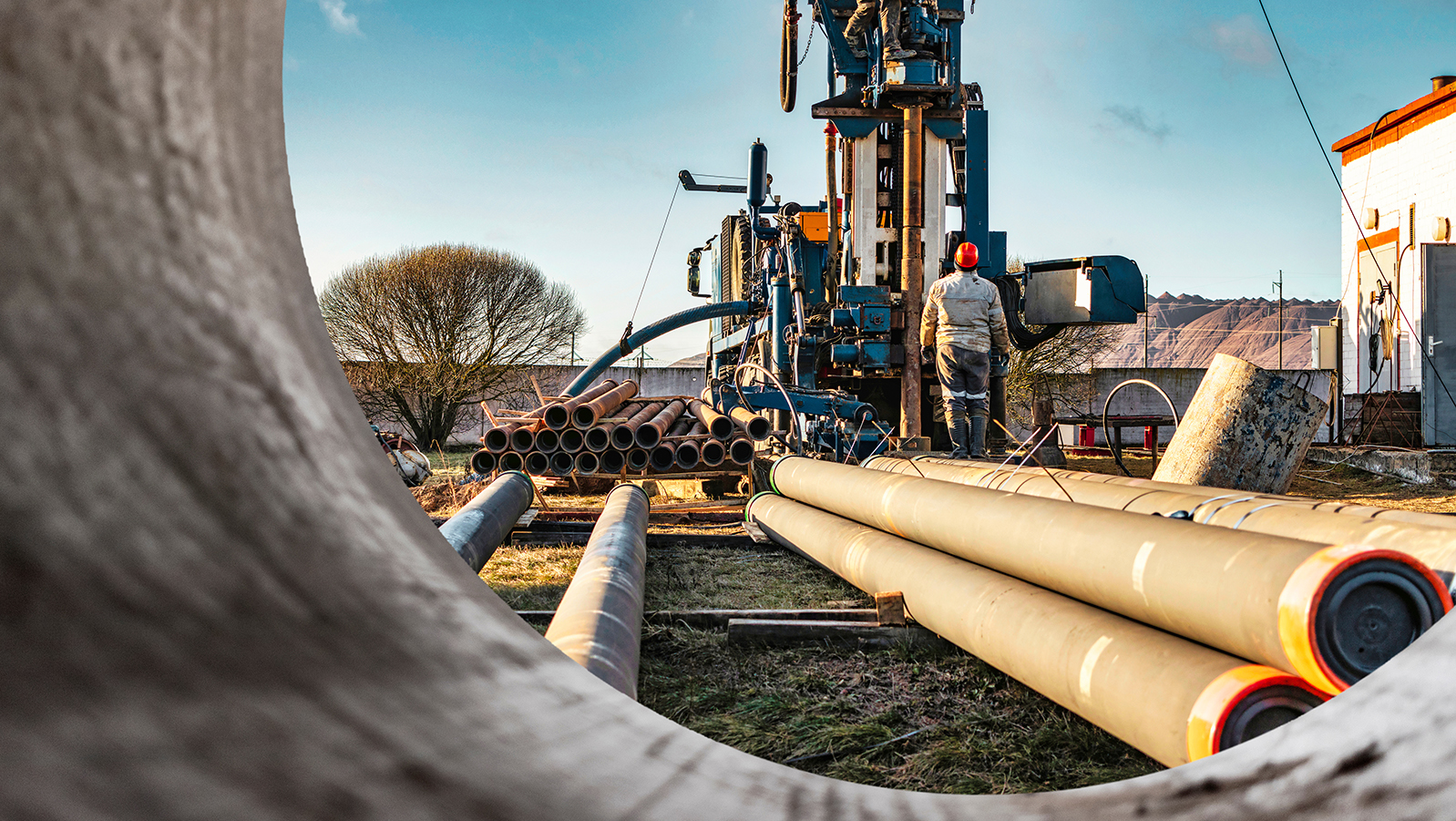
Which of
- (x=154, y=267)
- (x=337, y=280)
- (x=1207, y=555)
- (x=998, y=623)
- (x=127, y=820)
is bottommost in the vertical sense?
(x=998, y=623)

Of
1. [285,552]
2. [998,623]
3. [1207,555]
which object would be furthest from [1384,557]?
[285,552]

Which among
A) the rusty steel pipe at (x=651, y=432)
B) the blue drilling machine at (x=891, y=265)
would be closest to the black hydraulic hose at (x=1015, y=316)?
the blue drilling machine at (x=891, y=265)

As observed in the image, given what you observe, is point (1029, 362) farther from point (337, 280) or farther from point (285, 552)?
point (285, 552)

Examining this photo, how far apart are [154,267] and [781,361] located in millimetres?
8054

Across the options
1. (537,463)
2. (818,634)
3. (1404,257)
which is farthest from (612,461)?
(1404,257)

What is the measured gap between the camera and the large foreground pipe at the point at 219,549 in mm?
362

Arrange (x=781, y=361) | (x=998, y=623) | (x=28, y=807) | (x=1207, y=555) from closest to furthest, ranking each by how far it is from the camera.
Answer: (x=28, y=807) < (x=1207, y=555) < (x=998, y=623) < (x=781, y=361)

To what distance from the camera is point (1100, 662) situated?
2275 mm

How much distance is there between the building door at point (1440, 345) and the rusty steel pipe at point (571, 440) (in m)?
13.4

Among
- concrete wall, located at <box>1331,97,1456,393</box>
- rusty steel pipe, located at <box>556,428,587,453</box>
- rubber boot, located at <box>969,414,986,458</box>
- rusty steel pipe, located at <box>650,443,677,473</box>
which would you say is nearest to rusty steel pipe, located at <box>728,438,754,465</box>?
rusty steel pipe, located at <box>650,443,677,473</box>

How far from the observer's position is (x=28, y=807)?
1.04 ft

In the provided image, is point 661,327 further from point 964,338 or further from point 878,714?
point 878,714

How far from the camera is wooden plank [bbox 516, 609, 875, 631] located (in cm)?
359

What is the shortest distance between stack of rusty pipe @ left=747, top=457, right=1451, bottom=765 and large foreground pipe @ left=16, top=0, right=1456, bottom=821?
1.30 metres
